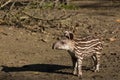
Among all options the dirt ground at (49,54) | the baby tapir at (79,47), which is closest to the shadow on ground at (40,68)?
the dirt ground at (49,54)

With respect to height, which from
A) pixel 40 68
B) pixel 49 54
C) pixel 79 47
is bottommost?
pixel 49 54

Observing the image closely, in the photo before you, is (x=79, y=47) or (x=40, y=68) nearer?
(x=79, y=47)

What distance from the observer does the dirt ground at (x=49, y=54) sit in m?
10.6

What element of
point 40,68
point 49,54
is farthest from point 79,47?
point 49,54

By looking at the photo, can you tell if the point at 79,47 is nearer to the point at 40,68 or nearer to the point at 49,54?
the point at 40,68

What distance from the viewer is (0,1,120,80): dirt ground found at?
34.9 feet

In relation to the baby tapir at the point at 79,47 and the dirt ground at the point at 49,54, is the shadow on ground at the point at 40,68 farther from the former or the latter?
the baby tapir at the point at 79,47

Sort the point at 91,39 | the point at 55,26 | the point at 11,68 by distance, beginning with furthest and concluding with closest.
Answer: the point at 55,26 → the point at 11,68 → the point at 91,39

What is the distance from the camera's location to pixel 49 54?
12.9 metres

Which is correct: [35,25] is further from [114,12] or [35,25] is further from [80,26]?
[114,12]

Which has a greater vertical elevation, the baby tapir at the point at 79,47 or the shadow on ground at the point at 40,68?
the baby tapir at the point at 79,47

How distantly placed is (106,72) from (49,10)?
8.82 meters

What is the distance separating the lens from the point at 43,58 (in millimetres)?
12531

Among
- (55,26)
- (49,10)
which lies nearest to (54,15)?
(49,10)
